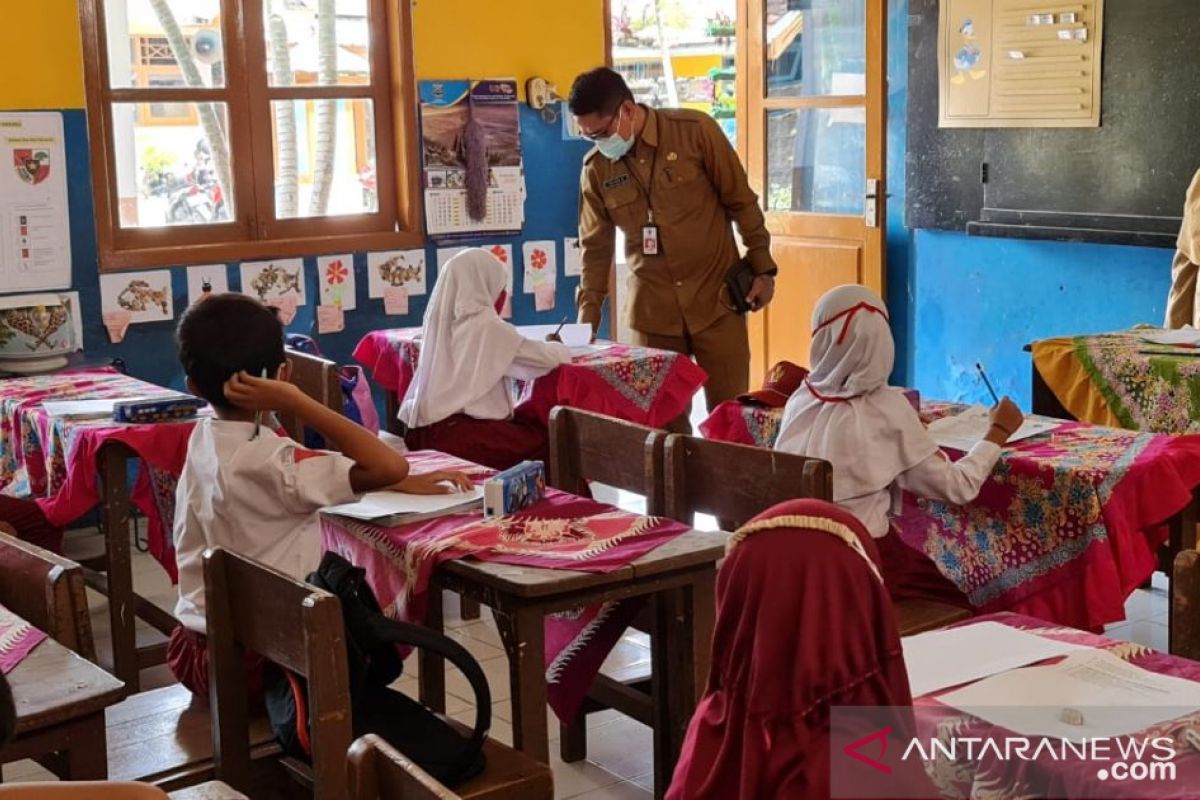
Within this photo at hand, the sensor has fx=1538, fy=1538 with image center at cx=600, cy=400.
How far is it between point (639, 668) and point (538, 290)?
3.31 meters

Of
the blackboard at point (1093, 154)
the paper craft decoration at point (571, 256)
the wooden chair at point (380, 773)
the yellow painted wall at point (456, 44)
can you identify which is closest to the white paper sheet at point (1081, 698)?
the wooden chair at point (380, 773)

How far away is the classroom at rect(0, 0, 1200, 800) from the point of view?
180 centimetres

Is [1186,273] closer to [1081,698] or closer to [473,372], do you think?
[473,372]

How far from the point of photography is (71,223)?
18.7 ft

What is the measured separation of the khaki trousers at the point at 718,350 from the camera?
5391 millimetres

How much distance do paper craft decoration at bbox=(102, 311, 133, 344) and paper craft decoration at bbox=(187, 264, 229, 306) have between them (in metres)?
0.26

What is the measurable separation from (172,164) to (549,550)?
12.7 feet

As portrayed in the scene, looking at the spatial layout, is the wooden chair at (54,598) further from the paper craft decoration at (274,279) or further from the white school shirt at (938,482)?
the paper craft decoration at (274,279)

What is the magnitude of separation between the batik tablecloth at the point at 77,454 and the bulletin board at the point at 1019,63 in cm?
350

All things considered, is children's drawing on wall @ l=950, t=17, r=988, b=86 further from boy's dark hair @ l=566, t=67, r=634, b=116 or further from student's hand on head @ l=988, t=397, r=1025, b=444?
student's hand on head @ l=988, t=397, r=1025, b=444

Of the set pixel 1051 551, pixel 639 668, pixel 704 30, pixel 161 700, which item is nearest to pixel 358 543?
pixel 161 700

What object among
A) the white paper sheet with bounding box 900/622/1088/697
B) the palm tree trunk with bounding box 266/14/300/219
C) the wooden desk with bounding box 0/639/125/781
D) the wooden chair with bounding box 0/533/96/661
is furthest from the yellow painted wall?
the white paper sheet with bounding box 900/622/1088/697

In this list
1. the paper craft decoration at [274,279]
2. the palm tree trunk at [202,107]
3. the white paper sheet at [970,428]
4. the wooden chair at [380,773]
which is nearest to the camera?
the wooden chair at [380,773]

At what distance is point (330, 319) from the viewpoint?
6367 millimetres
